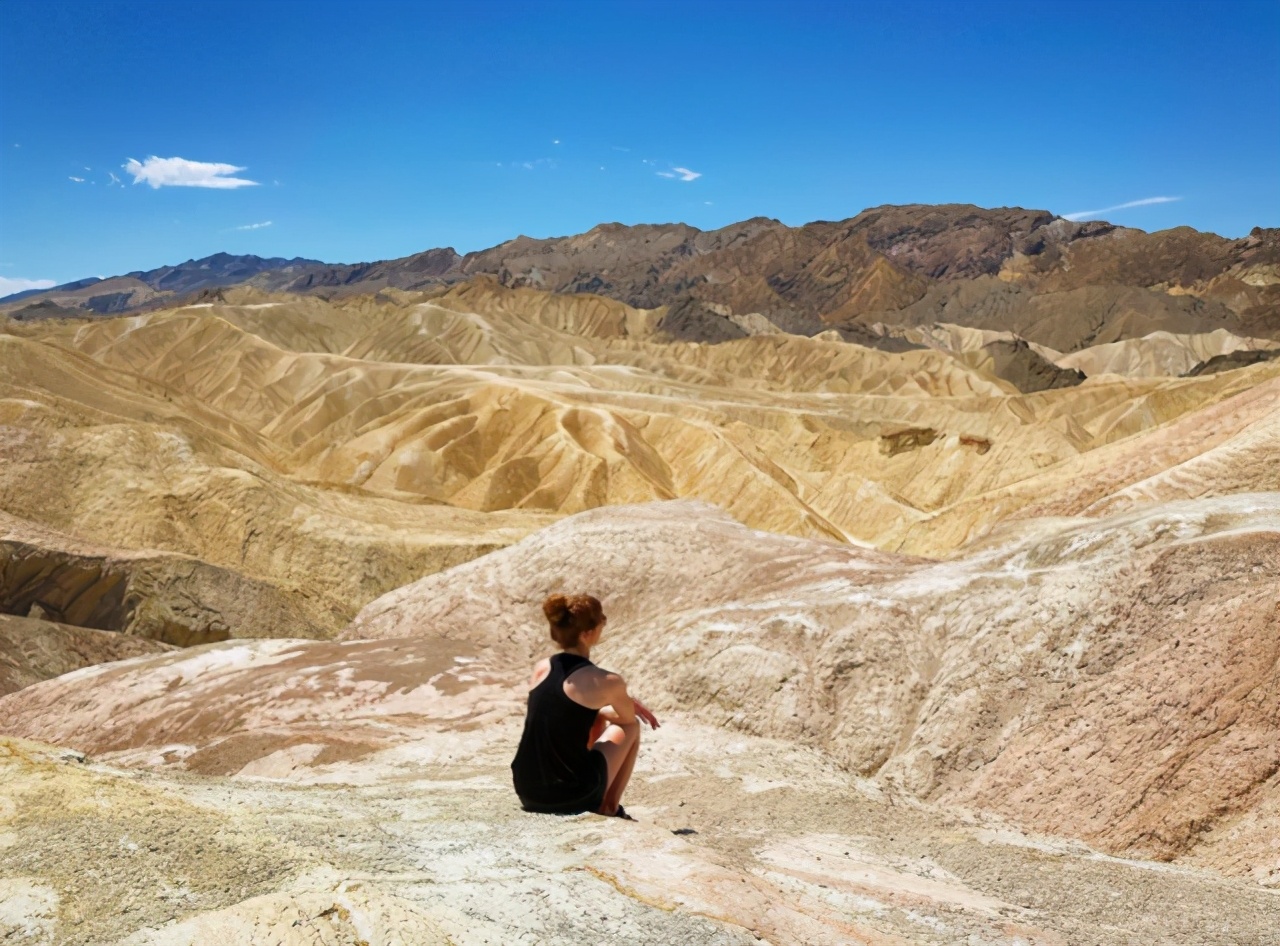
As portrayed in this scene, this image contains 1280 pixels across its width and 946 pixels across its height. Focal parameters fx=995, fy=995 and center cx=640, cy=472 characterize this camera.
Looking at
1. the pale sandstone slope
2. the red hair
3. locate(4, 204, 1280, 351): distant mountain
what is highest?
locate(4, 204, 1280, 351): distant mountain

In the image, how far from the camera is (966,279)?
152 metres

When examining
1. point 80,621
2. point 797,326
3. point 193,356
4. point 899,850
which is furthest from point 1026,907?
point 797,326

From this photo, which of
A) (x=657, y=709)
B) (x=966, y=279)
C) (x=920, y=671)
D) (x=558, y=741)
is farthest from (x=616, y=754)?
(x=966, y=279)

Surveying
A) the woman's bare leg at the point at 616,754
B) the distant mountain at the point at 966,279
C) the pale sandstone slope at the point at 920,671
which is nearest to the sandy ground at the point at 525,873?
the woman's bare leg at the point at 616,754

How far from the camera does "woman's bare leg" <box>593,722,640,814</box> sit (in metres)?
5.50

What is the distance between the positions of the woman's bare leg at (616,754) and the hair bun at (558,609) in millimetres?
729

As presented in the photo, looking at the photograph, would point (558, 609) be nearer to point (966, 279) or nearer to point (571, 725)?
point (571, 725)

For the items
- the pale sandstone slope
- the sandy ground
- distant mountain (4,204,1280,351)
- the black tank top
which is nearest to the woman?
the black tank top

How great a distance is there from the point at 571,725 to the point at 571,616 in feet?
1.88

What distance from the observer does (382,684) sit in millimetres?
11211

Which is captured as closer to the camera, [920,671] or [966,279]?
[920,671]

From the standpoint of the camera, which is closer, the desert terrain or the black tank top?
the desert terrain

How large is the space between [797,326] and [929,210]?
68278mm

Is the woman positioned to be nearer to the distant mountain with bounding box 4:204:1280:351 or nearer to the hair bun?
the hair bun
